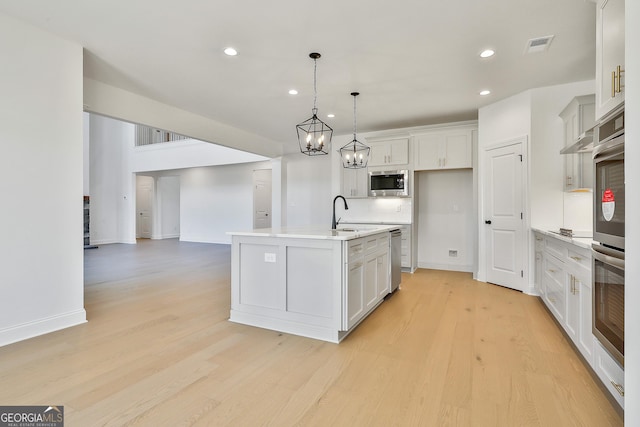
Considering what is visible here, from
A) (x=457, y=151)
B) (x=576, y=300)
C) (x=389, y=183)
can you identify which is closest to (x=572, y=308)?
(x=576, y=300)

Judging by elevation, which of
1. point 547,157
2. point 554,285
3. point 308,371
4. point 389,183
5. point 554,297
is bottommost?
point 308,371

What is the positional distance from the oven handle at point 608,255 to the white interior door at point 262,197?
769 cm

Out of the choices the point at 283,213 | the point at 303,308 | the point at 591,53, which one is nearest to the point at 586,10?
the point at 591,53

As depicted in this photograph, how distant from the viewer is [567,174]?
373 centimetres

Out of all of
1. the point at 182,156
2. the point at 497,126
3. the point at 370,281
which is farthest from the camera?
the point at 182,156

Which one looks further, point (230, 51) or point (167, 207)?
point (167, 207)

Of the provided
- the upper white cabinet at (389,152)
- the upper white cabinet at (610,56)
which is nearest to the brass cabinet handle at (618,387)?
the upper white cabinet at (610,56)

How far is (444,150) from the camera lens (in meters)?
5.36

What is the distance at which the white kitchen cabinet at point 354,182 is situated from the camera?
6020 mm

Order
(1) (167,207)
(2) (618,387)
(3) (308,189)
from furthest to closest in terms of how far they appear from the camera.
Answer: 1. (1) (167,207)
2. (3) (308,189)
3. (2) (618,387)

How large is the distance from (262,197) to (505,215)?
20.5ft

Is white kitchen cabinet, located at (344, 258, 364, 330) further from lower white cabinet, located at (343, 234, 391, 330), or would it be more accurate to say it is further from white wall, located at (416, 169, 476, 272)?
white wall, located at (416, 169, 476, 272)

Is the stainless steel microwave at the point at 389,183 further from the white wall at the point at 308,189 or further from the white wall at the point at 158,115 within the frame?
the white wall at the point at 158,115

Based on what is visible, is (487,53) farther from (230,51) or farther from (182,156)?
(182,156)
